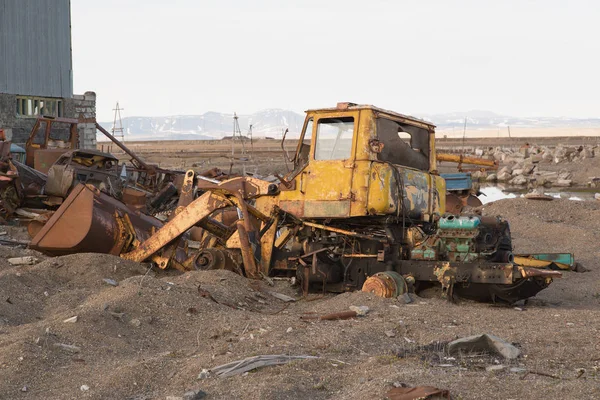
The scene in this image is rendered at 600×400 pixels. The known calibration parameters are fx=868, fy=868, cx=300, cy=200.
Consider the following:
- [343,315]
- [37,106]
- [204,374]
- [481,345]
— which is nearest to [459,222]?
[343,315]

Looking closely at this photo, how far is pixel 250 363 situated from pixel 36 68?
85.7 ft

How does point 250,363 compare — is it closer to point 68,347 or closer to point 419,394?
point 419,394

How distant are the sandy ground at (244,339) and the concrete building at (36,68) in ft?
63.0

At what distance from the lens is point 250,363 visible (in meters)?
5.78

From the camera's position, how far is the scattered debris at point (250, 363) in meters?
5.62

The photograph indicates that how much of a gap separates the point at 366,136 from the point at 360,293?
167cm

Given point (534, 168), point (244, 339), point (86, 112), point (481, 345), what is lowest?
point (534, 168)

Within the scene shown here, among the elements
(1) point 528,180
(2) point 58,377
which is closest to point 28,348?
(2) point 58,377

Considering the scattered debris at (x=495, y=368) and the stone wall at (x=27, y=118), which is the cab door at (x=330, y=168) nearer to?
the scattered debris at (x=495, y=368)

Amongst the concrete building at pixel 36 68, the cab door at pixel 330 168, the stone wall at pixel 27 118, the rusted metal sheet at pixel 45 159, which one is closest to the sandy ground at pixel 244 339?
the cab door at pixel 330 168

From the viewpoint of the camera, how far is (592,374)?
545cm

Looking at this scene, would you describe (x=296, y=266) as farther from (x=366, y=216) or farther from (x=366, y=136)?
(x=366, y=136)

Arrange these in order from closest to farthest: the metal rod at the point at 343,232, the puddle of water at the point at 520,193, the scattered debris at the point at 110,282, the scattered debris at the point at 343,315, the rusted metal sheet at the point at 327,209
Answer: the scattered debris at the point at 343,315
the rusted metal sheet at the point at 327,209
the scattered debris at the point at 110,282
the metal rod at the point at 343,232
the puddle of water at the point at 520,193

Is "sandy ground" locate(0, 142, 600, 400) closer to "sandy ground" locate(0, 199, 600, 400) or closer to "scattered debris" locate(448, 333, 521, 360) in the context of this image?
"sandy ground" locate(0, 199, 600, 400)
